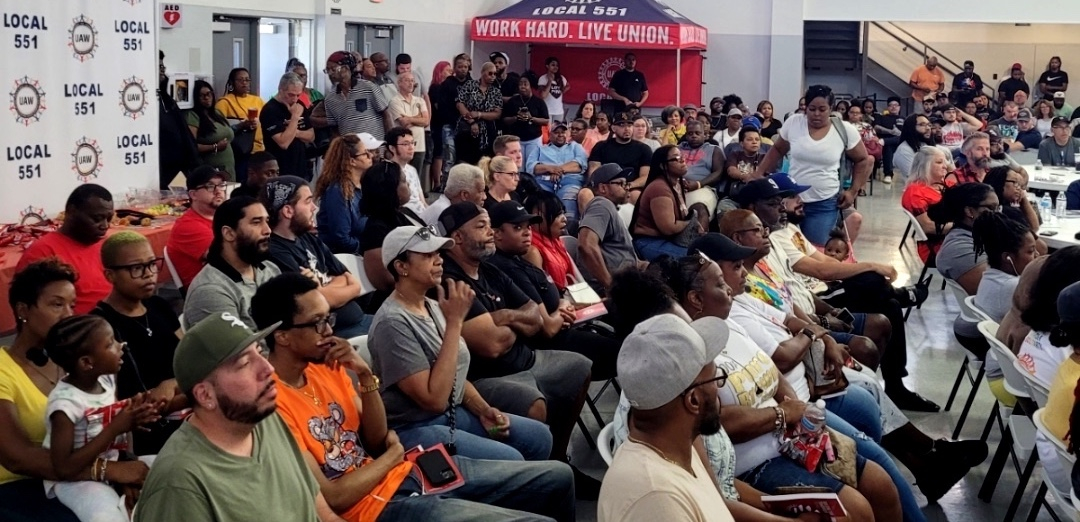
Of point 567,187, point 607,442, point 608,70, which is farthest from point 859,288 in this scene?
point 608,70

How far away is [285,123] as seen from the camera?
32.0 feet

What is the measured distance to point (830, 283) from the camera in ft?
21.8

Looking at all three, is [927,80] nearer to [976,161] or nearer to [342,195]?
[976,161]

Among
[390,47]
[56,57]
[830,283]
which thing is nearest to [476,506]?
[830,283]

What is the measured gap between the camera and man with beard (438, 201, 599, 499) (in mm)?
4598

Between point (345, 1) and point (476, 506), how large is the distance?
11.5 meters

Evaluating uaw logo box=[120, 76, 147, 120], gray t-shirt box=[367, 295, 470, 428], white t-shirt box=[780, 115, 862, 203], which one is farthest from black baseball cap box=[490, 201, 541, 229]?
white t-shirt box=[780, 115, 862, 203]

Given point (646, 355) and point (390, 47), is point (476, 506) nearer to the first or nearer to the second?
point (646, 355)

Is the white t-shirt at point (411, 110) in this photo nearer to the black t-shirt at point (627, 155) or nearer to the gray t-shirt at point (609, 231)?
the black t-shirt at point (627, 155)

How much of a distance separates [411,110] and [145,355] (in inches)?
327

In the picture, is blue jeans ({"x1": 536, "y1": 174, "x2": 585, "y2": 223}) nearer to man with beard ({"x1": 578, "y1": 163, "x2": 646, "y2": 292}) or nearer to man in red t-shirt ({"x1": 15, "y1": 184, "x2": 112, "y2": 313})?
man with beard ({"x1": 578, "y1": 163, "x2": 646, "y2": 292})

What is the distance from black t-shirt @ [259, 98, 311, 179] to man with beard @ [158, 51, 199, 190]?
3.39 feet

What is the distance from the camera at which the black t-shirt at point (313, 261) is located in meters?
5.09

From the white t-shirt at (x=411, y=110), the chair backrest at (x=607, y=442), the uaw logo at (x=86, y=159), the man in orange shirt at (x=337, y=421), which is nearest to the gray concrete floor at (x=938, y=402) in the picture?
the chair backrest at (x=607, y=442)
